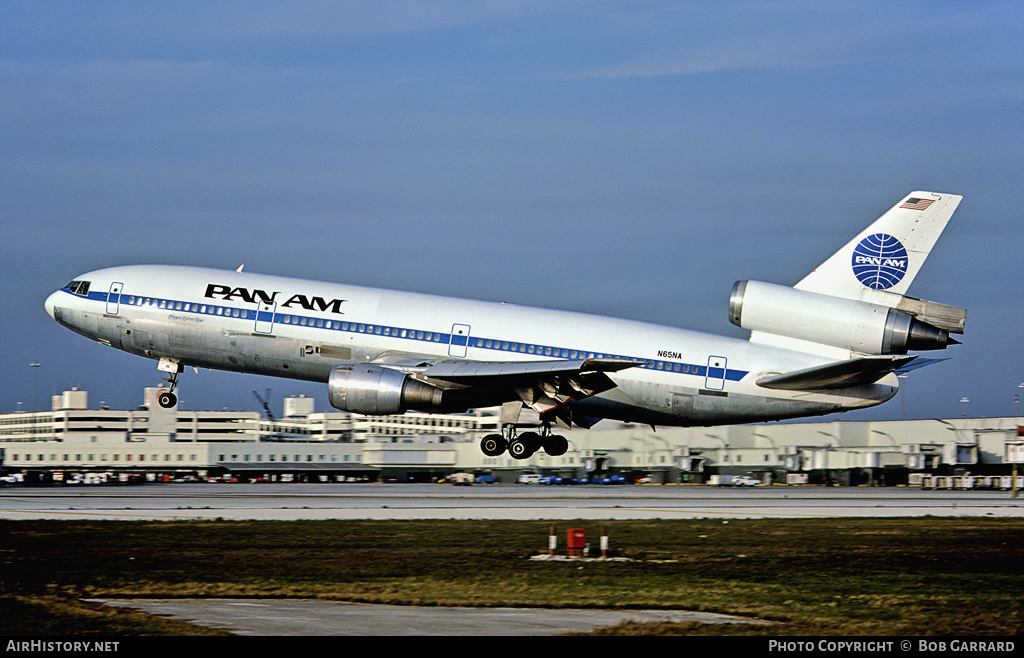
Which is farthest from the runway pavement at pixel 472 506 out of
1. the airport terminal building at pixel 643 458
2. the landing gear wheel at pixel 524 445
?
the airport terminal building at pixel 643 458

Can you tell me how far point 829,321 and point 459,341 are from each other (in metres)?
15.5

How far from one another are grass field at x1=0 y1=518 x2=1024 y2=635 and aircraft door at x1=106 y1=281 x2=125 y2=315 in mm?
10354

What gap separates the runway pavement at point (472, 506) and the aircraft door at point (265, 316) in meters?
7.94

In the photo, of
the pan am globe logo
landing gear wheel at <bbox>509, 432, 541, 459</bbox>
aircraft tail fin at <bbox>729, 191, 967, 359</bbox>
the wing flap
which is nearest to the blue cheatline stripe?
the wing flap

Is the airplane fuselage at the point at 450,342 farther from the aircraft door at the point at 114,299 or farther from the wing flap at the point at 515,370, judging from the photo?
the wing flap at the point at 515,370

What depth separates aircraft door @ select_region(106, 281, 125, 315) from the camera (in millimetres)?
51156

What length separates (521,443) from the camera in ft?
170

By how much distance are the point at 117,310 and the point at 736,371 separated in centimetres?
2725

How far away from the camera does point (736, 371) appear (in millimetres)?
49438

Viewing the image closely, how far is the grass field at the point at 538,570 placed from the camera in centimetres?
2450

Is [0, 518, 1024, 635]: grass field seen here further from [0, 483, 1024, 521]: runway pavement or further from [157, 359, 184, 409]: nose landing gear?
[157, 359, 184, 409]: nose landing gear

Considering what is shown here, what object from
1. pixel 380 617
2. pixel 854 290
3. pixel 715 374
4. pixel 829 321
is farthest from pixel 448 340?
pixel 380 617
